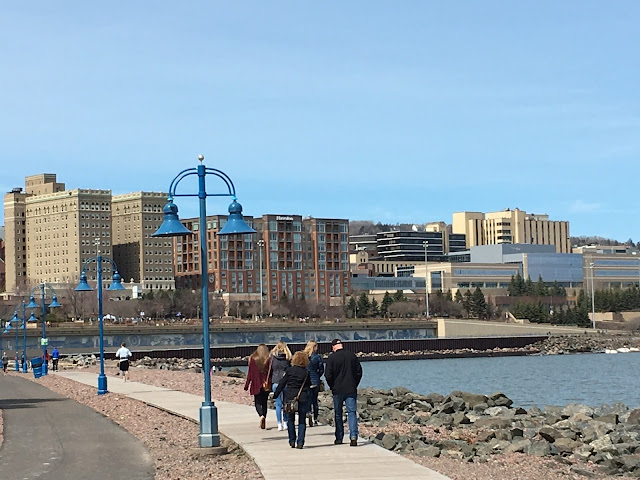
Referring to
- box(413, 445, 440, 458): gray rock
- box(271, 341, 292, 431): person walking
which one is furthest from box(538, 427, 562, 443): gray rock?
box(271, 341, 292, 431): person walking

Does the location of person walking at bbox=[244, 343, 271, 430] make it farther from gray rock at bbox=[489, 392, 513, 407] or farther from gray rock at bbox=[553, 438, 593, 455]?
gray rock at bbox=[489, 392, 513, 407]

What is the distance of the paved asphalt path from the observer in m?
21.5

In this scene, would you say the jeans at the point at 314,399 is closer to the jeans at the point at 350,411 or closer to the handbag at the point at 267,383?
the handbag at the point at 267,383

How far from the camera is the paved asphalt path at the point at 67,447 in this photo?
21453 mm

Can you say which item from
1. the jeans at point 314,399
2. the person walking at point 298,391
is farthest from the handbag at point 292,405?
the jeans at point 314,399

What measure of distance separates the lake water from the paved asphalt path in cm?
2548

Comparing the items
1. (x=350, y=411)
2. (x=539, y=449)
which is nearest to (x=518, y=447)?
(x=539, y=449)

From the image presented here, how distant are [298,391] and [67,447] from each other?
19.9ft

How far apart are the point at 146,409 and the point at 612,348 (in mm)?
128748

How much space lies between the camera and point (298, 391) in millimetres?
22625

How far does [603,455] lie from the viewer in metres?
25.7

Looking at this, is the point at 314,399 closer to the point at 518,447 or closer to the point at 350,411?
the point at 350,411

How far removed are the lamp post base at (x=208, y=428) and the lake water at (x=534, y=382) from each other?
31.2 metres

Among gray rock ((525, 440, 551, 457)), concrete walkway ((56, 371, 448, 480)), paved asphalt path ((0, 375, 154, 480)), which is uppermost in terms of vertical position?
concrete walkway ((56, 371, 448, 480))
